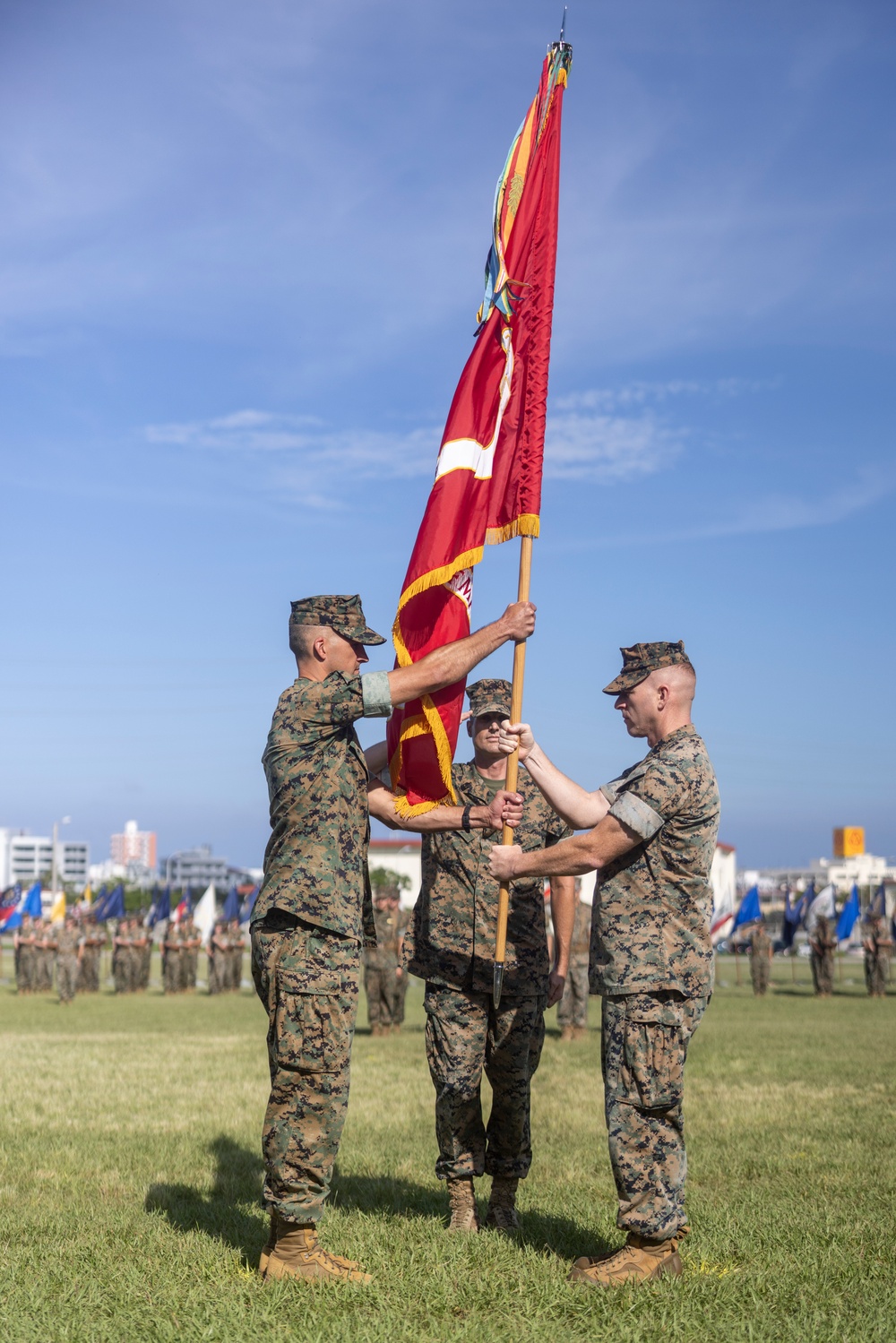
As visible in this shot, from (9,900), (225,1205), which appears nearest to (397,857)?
(9,900)

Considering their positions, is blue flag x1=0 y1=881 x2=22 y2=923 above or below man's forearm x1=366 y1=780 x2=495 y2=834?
below

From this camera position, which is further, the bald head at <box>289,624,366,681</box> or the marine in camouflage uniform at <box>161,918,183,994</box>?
the marine in camouflage uniform at <box>161,918,183,994</box>

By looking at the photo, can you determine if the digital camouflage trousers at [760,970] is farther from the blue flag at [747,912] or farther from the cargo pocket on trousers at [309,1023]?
the cargo pocket on trousers at [309,1023]

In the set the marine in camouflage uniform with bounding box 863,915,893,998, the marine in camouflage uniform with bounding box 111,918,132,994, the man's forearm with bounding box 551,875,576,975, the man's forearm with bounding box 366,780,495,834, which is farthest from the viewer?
the marine in camouflage uniform with bounding box 111,918,132,994

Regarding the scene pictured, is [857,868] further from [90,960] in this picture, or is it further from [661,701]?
[661,701]

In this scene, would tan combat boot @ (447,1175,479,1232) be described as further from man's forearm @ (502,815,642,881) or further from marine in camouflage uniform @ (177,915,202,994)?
marine in camouflage uniform @ (177,915,202,994)

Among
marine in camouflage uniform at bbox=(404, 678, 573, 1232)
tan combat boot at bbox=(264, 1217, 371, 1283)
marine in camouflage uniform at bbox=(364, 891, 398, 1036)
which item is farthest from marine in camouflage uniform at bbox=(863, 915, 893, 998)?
tan combat boot at bbox=(264, 1217, 371, 1283)

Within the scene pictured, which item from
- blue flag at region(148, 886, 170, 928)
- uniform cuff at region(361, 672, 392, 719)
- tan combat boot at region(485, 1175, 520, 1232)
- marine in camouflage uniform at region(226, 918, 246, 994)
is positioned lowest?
marine in camouflage uniform at region(226, 918, 246, 994)

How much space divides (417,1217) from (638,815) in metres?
2.67

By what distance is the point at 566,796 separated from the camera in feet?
19.1

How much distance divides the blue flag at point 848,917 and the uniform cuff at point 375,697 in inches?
1234

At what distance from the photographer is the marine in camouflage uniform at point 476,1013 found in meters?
6.18

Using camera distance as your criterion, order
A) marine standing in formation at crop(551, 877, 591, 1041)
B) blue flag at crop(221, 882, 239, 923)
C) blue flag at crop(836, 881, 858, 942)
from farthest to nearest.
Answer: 1. blue flag at crop(221, 882, 239, 923)
2. blue flag at crop(836, 881, 858, 942)
3. marine standing in formation at crop(551, 877, 591, 1041)

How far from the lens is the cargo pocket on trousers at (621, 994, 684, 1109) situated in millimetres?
5098
